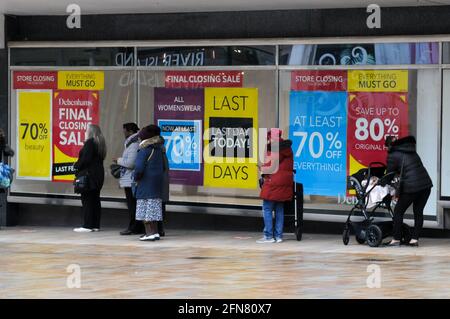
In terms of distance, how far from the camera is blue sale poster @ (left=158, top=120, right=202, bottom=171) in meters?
18.0

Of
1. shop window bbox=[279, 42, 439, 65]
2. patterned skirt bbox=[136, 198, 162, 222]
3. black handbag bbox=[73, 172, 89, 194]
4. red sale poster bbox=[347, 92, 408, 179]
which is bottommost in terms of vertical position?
patterned skirt bbox=[136, 198, 162, 222]

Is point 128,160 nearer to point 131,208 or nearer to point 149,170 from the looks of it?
point 131,208

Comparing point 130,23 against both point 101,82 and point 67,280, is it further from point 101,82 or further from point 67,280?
point 67,280

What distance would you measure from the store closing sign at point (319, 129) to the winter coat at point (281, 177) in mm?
1106

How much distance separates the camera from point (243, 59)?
1756 centimetres

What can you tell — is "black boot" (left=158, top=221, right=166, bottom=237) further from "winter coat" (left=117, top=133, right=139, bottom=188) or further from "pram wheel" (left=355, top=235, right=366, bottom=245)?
"pram wheel" (left=355, top=235, right=366, bottom=245)

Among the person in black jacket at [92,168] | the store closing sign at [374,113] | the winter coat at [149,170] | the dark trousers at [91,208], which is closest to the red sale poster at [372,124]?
the store closing sign at [374,113]

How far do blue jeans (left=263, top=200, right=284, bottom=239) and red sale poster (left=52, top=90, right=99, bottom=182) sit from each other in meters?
3.93

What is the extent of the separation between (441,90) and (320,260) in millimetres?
3320

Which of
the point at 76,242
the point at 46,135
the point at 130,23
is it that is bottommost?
the point at 76,242

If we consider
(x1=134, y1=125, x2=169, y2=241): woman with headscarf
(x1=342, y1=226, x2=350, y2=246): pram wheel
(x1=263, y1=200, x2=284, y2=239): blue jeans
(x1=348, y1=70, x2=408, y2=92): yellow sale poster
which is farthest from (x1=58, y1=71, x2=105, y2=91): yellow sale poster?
(x1=342, y1=226, x2=350, y2=246): pram wheel

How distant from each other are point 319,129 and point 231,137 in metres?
1.37

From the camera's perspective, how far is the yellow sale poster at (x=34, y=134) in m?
19.3
